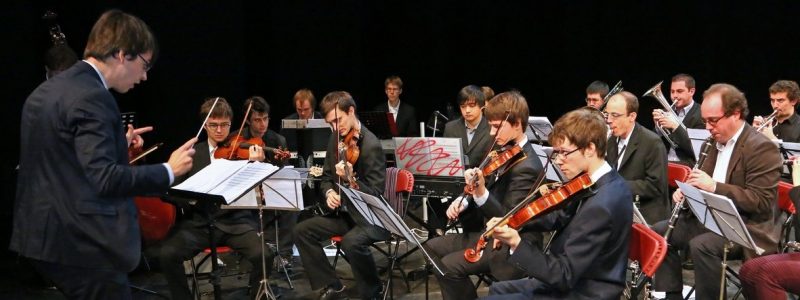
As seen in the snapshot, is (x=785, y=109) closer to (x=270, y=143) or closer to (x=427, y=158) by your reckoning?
(x=427, y=158)

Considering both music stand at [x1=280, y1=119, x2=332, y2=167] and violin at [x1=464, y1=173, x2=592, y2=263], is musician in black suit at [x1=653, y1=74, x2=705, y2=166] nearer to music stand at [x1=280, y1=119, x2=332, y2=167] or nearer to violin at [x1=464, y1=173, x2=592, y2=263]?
music stand at [x1=280, y1=119, x2=332, y2=167]

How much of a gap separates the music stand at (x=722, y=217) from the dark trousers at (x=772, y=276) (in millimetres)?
119

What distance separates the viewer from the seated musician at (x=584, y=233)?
9.09 ft

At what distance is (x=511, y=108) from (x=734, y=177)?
115cm

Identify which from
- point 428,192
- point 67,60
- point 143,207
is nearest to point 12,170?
point 67,60

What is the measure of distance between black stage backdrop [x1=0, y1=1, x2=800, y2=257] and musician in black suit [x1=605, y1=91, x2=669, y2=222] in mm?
3823

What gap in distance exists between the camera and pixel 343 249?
188 inches

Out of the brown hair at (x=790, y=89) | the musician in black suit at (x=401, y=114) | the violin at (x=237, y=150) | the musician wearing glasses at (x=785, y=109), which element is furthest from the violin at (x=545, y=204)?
the musician in black suit at (x=401, y=114)

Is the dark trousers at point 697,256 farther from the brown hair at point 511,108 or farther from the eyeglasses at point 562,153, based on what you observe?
the eyeglasses at point 562,153

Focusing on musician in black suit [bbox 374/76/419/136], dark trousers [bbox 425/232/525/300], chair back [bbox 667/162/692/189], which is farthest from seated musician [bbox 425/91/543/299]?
musician in black suit [bbox 374/76/419/136]

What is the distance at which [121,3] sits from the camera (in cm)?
746

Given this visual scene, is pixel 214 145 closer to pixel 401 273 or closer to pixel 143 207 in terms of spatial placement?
pixel 143 207

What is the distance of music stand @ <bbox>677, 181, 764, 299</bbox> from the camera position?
3.38 metres

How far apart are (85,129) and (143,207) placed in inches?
87.1
